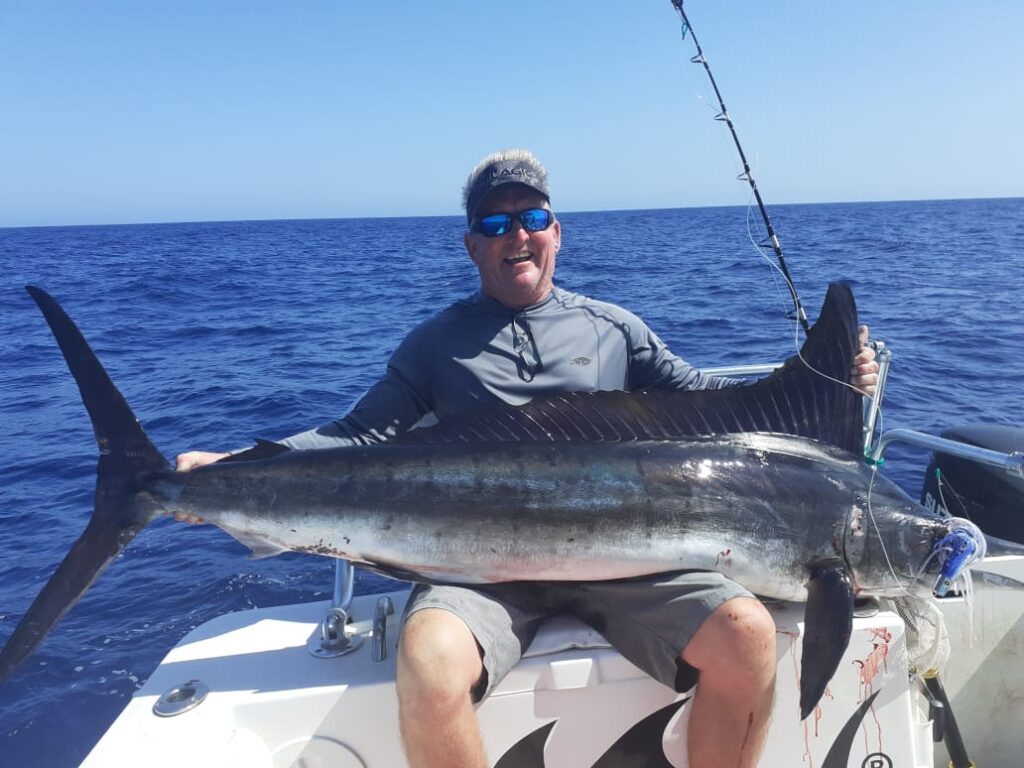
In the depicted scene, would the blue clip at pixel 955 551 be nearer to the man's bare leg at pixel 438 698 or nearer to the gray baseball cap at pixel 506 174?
the man's bare leg at pixel 438 698

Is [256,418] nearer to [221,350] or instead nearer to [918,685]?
[221,350]

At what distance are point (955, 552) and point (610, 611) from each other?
3.05 feet

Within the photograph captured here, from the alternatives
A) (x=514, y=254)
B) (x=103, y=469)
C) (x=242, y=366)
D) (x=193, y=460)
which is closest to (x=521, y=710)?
(x=193, y=460)

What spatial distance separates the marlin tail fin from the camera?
1.99 metres

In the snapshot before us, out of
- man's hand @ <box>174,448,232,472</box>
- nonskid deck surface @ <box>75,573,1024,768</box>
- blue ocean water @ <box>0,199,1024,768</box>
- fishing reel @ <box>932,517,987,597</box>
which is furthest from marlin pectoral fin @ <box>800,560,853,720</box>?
blue ocean water @ <box>0,199,1024,768</box>

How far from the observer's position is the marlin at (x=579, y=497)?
2008 millimetres

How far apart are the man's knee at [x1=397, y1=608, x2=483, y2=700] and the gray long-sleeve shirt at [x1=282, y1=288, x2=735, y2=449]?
31.1 inches

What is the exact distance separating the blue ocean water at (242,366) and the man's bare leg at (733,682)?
2.81 m

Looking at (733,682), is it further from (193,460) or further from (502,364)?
(193,460)

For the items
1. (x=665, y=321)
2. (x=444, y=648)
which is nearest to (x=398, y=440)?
(x=444, y=648)

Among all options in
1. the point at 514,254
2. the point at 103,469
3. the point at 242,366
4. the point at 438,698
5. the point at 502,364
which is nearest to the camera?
the point at 438,698

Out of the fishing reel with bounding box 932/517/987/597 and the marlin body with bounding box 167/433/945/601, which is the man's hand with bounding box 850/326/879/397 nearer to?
the marlin body with bounding box 167/433/945/601

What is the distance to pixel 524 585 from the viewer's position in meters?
2.11

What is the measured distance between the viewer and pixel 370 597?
2.47 meters
